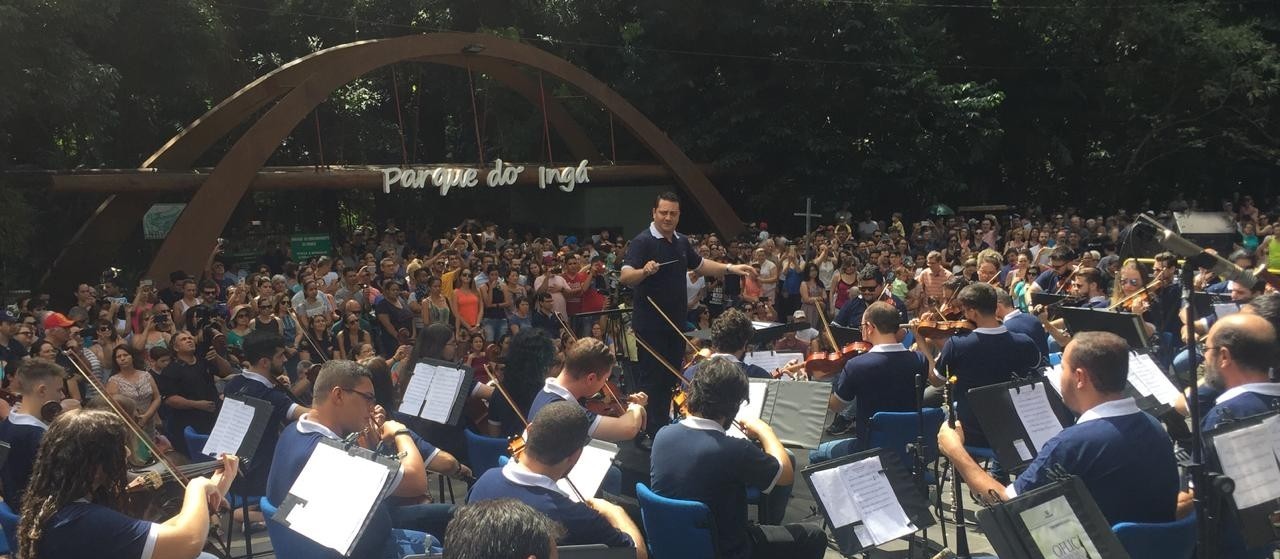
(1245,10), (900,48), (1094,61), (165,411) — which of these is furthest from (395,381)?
(1245,10)

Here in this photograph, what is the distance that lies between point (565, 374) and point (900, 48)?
21593 mm

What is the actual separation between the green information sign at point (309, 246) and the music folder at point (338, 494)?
17.1 m

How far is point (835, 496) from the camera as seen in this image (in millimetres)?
4801

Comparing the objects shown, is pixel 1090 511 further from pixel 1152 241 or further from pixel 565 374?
pixel 565 374

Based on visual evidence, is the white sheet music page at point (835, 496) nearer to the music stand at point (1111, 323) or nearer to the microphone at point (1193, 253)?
the microphone at point (1193, 253)

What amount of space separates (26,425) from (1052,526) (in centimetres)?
494

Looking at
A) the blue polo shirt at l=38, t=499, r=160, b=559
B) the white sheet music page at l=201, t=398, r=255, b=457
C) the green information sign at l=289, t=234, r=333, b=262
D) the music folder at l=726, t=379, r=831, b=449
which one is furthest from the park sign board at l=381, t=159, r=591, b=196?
the blue polo shirt at l=38, t=499, r=160, b=559

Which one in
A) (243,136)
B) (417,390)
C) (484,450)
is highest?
(243,136)

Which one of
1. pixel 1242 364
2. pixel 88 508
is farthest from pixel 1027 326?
pixel 88 508

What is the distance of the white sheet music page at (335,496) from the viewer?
389cm

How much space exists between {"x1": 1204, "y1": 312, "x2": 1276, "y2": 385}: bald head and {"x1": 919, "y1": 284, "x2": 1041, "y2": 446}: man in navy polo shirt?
1.73 m

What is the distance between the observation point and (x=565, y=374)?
5641mm

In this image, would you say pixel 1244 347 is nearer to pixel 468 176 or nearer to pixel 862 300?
pixel 862 300

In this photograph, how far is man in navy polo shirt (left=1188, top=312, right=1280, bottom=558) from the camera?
461 cm
